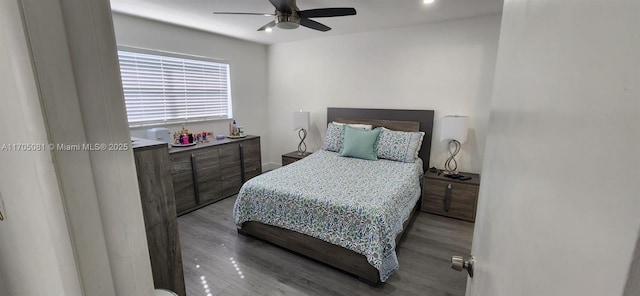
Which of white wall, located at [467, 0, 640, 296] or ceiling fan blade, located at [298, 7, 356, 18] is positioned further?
ceiling fan blade, located at [298, 7, 356, 18]

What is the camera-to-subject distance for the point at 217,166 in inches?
139

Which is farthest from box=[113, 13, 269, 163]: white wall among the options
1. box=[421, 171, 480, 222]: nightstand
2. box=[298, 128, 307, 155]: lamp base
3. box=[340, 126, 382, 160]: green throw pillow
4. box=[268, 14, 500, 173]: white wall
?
box=[421, 171, 480, 222]: nightstand

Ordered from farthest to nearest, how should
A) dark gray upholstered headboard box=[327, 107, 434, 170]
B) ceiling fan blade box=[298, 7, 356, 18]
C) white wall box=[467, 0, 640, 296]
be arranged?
dark gray upholstered headboard box=[327, 107, 434, 170] → ceiling fan blade box=[298, 7, 356, 18] → white wall box=[467, 0, 640, 296]

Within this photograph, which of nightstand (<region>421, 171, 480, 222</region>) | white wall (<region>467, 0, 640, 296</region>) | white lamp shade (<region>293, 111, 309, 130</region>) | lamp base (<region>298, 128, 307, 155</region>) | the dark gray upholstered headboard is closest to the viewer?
white wall (<region>467, 0, 640, 296</region>)

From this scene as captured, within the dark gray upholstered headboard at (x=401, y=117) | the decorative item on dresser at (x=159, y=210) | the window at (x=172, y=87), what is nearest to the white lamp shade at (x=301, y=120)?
the dark gray upholstered headboard at (x=401, y=117)

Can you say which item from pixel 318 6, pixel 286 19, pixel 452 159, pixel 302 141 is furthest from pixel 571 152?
pixel 302 141

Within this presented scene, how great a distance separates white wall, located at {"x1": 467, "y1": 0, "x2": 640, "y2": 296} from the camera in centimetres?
21

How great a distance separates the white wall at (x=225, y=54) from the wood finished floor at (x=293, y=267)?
5.73 feet

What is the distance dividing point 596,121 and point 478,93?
3378 millimetres

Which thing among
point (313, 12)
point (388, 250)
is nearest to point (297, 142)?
point (313, 12)

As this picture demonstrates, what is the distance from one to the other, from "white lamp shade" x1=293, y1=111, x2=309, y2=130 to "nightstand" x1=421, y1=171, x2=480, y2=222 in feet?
6.47

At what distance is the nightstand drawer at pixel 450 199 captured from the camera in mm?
2911

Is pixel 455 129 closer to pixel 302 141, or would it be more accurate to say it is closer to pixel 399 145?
pixel 399 145

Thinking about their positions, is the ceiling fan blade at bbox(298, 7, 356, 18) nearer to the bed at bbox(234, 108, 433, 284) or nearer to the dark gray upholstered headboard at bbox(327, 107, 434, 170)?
the bed at bbox(234, 108, 433, 284)
